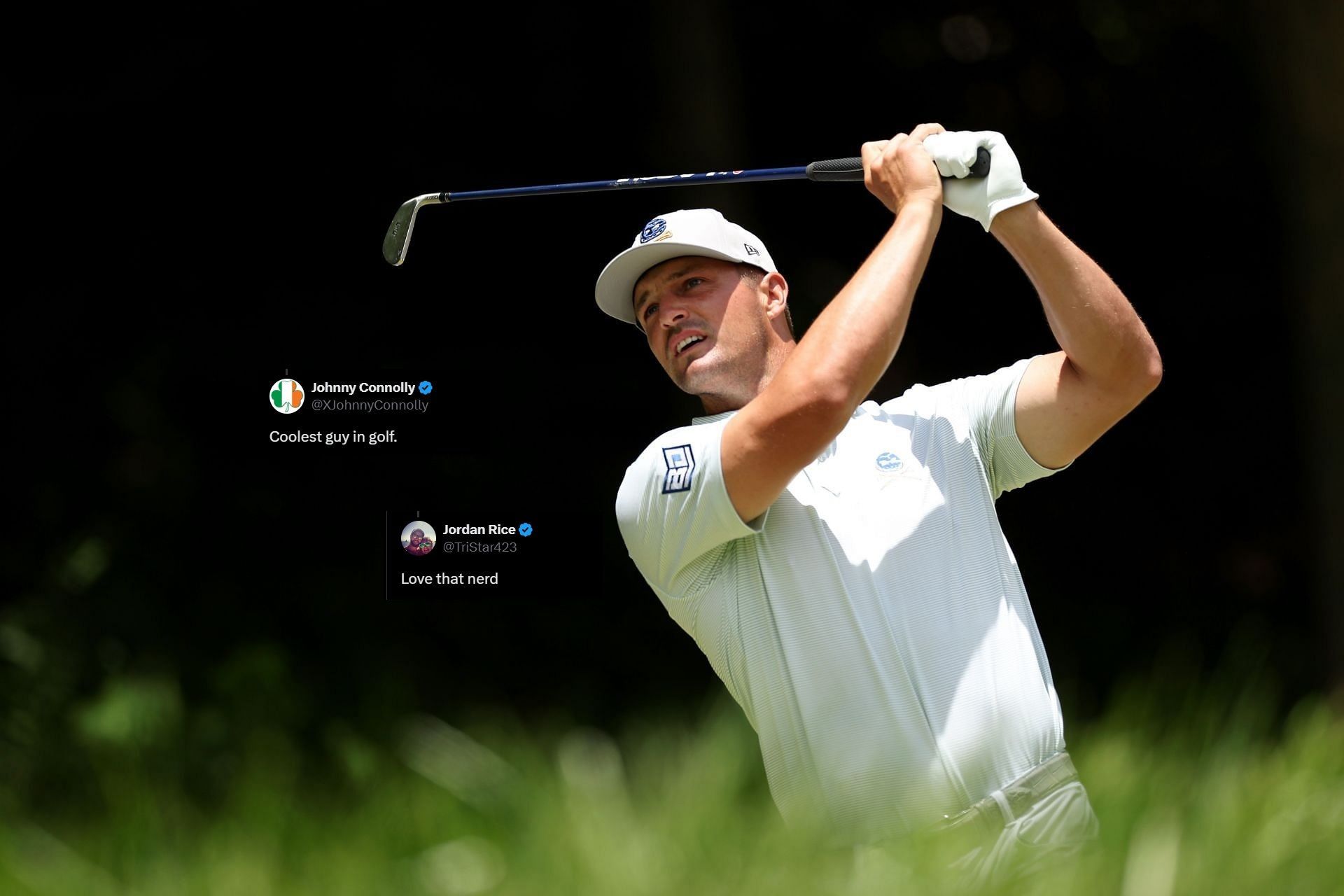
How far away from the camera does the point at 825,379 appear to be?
2146 millimetres

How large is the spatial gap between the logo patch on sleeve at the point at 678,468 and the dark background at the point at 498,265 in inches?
123

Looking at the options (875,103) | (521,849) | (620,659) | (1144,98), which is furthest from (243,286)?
(521,849)

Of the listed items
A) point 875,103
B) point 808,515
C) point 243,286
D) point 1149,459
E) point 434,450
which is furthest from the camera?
point 1149,459

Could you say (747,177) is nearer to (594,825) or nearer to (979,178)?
(979,178)

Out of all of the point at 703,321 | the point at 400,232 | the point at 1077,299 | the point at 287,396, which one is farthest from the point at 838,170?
the point at 287,396

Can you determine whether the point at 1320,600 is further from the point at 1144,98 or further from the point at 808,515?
the point at 808,515

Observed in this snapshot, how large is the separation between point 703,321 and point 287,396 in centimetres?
323

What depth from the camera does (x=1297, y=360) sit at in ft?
19.5

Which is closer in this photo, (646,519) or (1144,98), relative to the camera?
(646,519)

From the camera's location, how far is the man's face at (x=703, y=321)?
103 inches

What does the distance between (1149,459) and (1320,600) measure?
4.28 ft

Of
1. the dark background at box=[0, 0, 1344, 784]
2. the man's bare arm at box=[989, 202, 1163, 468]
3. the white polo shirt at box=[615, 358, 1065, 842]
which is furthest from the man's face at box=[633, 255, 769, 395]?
the dark background at box=[0, 0, 1344, 784]

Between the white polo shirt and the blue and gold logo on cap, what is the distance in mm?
403
